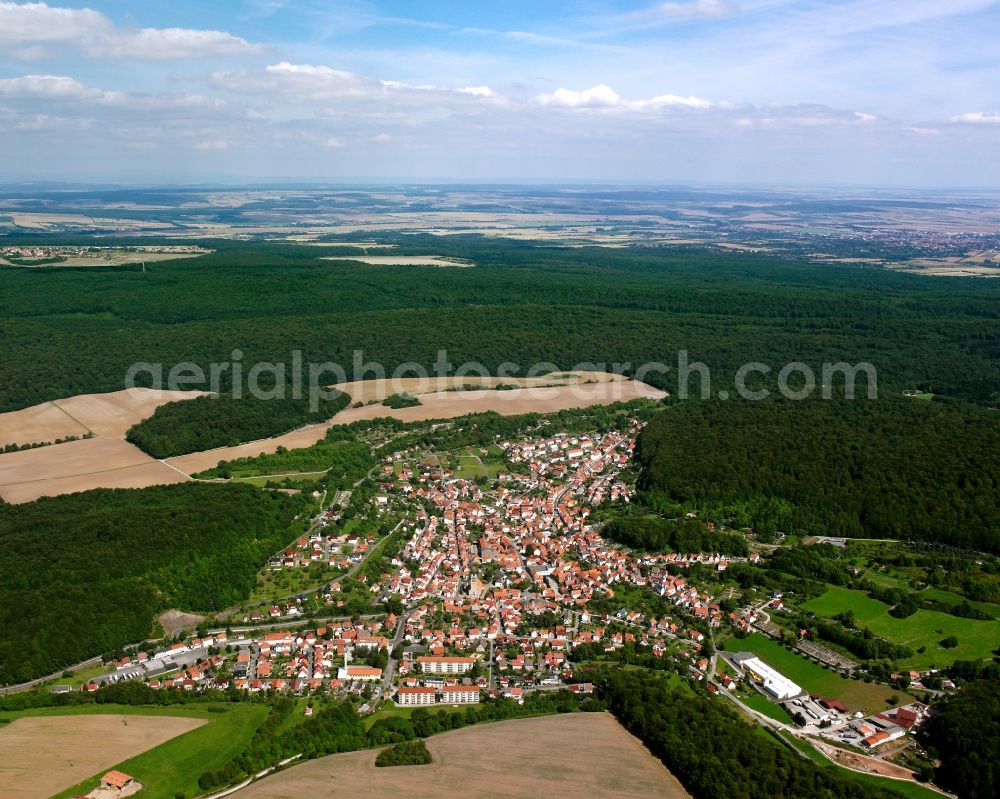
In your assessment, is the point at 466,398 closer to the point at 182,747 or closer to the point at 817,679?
the point at 817,679

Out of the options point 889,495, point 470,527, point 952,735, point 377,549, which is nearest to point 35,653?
point 377,549

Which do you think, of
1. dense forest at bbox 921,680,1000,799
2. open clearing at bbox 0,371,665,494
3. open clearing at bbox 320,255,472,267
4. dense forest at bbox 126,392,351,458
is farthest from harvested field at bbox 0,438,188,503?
open clearing at bbox 320,255,472,267

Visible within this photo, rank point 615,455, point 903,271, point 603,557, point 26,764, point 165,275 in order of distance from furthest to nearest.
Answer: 1. point 903,271
2. point 165,275
3. point 615,455
4. point 603,557
5. point 26,764

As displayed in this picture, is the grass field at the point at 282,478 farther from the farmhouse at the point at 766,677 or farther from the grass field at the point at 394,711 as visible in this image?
the farmhouse at the point at 766,677

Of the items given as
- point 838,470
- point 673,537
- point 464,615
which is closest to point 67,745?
point 464,615

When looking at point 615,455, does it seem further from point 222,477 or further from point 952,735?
point 952,735

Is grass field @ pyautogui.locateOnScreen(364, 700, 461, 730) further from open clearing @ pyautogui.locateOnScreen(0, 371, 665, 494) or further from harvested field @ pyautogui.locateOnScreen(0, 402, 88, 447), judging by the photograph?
harvested field @ pyautogui.locateOnScreen(0, 402, 88, 447)

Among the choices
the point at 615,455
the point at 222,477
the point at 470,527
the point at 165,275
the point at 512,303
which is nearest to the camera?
the point at 470,527
